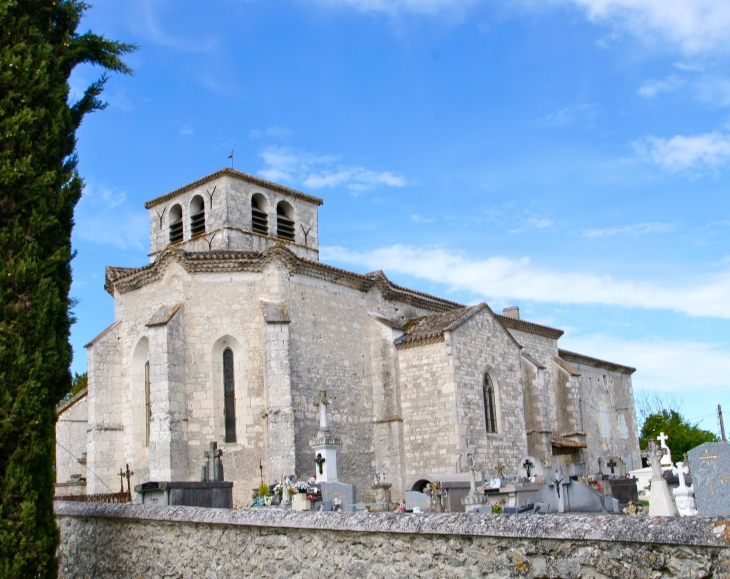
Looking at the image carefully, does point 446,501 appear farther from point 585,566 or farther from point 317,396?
point 585,566

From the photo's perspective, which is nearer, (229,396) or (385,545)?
(385,545)

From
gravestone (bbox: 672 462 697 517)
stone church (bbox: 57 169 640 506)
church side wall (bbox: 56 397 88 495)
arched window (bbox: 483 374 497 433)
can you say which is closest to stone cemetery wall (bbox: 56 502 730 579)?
gravestone (bbox: 672 462 697 517)

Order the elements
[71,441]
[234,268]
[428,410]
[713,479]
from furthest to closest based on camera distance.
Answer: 1. [71,441]
2. [428,410]
3. [234,268]
4. [713,479]

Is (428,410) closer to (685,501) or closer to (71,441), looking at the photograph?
(685,501)

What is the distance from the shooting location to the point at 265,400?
18.5 metres

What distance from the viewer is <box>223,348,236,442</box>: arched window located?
61.3ft

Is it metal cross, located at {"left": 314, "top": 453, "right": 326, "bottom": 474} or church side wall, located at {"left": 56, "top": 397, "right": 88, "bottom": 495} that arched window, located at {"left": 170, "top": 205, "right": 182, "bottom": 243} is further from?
metal cross, located at {"left": 314, "top": 453, "right": 326, "bottom": 474}

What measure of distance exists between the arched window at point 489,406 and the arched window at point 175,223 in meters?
11.5

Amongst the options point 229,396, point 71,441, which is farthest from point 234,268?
point 71,441

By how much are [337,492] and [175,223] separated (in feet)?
45.4

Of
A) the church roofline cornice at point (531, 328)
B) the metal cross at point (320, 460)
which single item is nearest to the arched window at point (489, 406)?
the church roofline cornice at point (531, 328)

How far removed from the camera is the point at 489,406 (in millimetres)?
21781

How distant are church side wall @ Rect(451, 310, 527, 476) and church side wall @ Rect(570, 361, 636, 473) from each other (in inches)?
322

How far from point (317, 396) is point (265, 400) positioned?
154 centimetres
